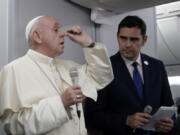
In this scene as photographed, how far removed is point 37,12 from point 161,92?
110cm

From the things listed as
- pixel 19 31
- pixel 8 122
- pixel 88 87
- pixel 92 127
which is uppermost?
pixel 19 31

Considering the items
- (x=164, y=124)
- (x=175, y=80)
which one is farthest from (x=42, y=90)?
(x=175, y=80)

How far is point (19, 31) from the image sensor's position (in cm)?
221

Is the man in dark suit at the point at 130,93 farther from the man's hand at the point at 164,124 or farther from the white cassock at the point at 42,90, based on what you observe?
the white cassock at the point at 42,90

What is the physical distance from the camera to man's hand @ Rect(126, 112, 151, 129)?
7.51 ft

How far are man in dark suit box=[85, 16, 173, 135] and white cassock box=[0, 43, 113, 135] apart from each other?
0.33 metres

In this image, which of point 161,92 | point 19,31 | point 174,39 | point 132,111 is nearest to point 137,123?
point 132,111

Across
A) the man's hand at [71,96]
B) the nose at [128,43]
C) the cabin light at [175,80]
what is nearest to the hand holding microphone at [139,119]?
the nose at [128,43]

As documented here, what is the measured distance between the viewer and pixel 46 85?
1.90 meters

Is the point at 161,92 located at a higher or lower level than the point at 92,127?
higher

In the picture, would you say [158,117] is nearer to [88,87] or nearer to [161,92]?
[161,92]

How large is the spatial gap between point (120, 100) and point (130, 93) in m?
0.09

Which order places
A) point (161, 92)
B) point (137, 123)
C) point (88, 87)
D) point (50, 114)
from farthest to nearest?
1. point (161, 92)
2. point (137, 123)
3. point (88, 87)
4. point (50, 114)

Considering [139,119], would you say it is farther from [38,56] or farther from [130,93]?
[38,56]
